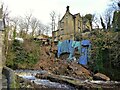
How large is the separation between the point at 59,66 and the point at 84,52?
475 cm

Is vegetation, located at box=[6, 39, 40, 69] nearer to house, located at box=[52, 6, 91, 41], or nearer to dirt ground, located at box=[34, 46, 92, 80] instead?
dirt ground, located at box=[34, 46, 92, 80]

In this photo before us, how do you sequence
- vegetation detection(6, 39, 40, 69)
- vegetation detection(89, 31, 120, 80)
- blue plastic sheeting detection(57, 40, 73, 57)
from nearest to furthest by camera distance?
1. vegetation detection(89, 31, 120, 80)
2. vegetation detection(6, 39, 40, 69)
3. blue plastic sheeting detection(57, 40, 73, 57)

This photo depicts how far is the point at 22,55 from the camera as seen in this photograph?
40.4 m

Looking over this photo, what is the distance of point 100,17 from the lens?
5297cm

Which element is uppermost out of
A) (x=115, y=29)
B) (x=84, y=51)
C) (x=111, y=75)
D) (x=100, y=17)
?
(x=100, y=17)

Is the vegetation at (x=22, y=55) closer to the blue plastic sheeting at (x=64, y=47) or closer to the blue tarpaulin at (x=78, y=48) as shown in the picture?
the blue plastic sheeting at (x=64, y=47)

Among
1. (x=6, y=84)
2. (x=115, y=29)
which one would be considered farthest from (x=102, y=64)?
(x=6, y=84)

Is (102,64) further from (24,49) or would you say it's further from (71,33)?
(71,33)

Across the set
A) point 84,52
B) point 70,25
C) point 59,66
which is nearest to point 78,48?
point 84,52

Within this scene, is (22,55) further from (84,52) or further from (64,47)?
(84,52)

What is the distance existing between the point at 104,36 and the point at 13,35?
1576 cm

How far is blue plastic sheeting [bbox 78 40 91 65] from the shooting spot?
3762cm

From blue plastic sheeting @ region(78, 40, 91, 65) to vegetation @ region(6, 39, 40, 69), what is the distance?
7.23 metres

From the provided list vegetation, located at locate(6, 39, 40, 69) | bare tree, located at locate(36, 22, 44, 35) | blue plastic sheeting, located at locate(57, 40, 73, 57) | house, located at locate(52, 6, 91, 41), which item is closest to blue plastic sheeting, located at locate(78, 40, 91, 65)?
blue plastic sheeting, located at locate(57, 40, 73, 57)
